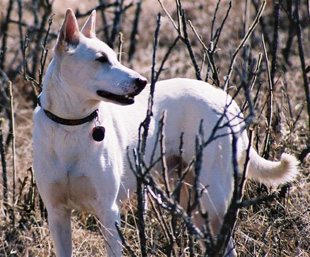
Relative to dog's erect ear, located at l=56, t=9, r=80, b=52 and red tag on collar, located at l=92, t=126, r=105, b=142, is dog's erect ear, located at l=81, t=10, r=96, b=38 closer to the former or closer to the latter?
dog's erect ear, located at l=56, t=9, r=80, b=52

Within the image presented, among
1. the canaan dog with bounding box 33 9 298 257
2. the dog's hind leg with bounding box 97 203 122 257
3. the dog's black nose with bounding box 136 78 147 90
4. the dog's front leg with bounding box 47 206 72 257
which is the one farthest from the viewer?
the dog's front leg with bounding box 47 206 72 257

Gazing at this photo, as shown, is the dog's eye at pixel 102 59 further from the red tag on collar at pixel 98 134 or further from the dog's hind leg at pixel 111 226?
the dog's hind leg at pixel 111 226

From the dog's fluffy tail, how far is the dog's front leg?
1128 millimetres

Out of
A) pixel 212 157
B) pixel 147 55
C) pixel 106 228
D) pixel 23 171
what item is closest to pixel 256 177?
pixel 212 157

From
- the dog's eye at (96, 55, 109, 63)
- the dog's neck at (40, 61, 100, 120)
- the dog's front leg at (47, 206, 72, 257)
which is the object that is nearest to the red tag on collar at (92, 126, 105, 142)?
the dog's neck at (40, 61, 100, 120)

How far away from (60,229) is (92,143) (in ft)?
1.81

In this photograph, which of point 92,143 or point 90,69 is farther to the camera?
point 92,143

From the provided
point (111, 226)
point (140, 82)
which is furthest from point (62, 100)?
point (111, 226)

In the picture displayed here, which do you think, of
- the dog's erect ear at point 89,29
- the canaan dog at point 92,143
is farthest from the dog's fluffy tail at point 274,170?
the dog's erect ear at point 89,29

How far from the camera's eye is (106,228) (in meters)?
3.93

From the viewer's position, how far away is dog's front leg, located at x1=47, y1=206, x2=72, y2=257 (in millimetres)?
4074

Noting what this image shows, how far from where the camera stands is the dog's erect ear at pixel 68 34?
12.6 ft

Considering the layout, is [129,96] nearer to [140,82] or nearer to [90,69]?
[140,82]

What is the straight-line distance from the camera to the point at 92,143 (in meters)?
3.96
